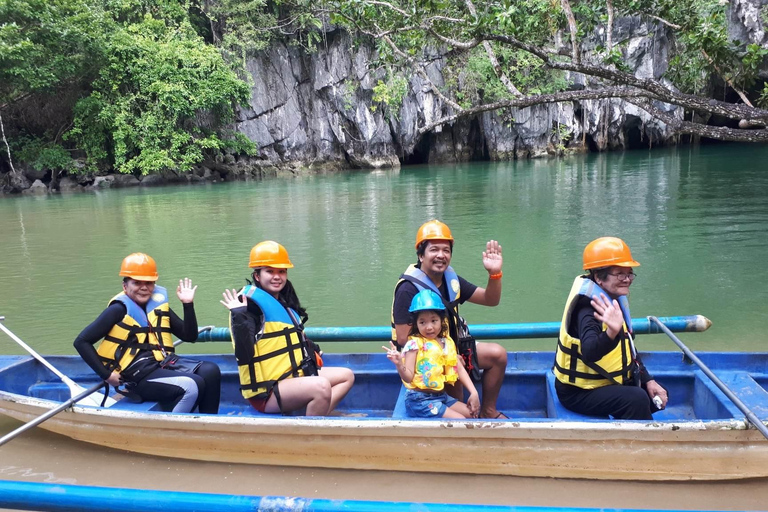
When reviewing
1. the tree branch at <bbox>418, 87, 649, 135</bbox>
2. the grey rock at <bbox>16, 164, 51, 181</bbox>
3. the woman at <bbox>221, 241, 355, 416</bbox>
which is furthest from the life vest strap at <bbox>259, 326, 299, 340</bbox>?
the grey rock at <bbox>16, 164, 51, 181</bbox>

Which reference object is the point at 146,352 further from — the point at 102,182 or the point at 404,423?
the point at 102,182

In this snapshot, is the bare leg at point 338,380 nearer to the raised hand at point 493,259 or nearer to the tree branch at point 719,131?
the raised hand at point 493,259

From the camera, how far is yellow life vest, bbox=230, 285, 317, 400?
3.28m

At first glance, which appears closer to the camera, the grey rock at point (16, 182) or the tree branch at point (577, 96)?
the tree branch at point (577, 96)

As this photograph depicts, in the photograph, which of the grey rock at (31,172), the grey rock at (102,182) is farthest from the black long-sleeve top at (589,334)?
the grey rock at (31,172)

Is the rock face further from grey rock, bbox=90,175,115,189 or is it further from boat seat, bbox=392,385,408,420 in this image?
boat seat, bbox=392,385,408,420

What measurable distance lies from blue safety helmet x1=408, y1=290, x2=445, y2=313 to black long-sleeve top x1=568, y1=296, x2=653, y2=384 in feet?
2.34

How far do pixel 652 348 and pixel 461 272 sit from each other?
310 cm

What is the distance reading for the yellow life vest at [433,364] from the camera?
10.2 ft

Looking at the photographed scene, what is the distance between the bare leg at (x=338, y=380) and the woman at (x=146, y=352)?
73cm

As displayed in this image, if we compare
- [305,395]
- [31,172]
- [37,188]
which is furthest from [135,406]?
[31,172]

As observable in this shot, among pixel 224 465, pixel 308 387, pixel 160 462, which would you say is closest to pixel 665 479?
pixel 308 387

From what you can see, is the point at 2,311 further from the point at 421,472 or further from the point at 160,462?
the point at 421,472

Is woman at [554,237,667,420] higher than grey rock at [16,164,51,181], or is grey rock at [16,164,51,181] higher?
grey rock at [16,164,51,181]
